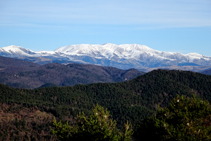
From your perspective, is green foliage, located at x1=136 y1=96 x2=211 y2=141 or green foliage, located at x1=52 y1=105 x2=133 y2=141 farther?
green foliage, located at x1=52 y1=105 x2=133 y2=141

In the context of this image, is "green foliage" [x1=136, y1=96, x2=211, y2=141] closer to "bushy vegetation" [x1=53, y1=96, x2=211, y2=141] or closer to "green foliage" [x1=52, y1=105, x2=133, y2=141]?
"bushy vegetation" [x1=53, y1=96, x2=211, y2=141]

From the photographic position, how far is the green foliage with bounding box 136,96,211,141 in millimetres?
53094

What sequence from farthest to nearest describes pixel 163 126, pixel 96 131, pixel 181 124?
pixel 163 126, pixel 181 124, pixel 96 131

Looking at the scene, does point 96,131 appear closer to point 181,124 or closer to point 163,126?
point 163,126

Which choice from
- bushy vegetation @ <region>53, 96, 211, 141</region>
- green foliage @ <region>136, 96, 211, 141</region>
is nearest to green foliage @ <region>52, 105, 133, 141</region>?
bushy vegetation @ <region>53, 96, 211, 141</region>

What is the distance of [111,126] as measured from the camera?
57.6 meters

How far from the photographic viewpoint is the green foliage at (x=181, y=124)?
53.1 meters

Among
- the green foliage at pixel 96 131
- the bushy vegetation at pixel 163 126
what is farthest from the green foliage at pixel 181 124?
the green foliage at pixel 96 131

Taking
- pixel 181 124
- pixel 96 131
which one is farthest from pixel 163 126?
pixel 96 131

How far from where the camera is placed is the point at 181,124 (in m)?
55.3

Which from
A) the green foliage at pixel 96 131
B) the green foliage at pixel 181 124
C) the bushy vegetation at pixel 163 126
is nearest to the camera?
the green foliage at pixel 181 124

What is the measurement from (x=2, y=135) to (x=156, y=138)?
12797cm

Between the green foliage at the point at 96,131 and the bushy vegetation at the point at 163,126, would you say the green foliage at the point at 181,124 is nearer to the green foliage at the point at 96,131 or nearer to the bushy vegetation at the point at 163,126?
the bushy vegetation at the point at 163,126

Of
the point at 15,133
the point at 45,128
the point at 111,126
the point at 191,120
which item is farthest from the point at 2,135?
the point at 191,120
